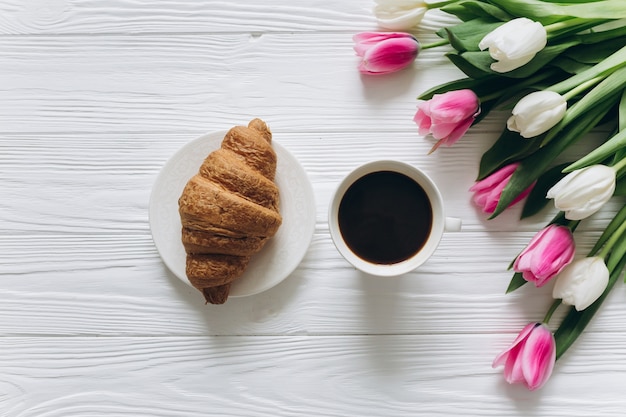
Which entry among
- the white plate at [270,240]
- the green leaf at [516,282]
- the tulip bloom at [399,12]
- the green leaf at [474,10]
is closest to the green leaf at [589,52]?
the green leaf at [474,10]

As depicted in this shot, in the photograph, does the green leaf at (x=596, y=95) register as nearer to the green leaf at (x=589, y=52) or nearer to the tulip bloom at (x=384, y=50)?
the green leaf at (x=589, y=52)

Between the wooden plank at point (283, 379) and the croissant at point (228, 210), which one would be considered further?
the wooden plank at point (283, 379)

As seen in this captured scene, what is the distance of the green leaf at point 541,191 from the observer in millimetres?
931

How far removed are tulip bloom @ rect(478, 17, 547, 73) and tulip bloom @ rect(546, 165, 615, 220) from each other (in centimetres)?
18

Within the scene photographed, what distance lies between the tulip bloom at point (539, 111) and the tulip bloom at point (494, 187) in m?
0.09

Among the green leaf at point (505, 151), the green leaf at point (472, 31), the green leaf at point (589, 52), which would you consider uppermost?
the green leaf at point (472, 31)

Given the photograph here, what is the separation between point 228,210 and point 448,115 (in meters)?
0.34

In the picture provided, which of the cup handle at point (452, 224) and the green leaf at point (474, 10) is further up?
the green leaf at point (474, 10)

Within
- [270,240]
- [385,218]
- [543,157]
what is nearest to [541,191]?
[543,157]

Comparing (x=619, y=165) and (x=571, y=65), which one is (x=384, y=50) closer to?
(x=571, y=65)

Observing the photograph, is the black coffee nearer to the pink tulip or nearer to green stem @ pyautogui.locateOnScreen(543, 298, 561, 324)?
the pink tulip

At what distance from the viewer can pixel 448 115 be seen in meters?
0.85

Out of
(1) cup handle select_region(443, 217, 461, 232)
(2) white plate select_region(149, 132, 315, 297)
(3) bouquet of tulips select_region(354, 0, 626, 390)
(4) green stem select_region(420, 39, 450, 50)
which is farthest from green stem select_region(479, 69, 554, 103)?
(2) white plate select_region(149, 132, 315, 297)

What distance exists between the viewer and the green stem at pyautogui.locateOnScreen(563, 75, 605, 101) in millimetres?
847
